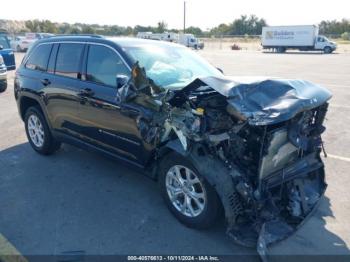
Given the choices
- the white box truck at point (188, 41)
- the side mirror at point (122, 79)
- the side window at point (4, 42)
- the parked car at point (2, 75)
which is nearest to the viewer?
the side mirror at point (122, 79)

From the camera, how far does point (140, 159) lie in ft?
13.3

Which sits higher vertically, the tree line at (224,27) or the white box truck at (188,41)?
the tree line at (224,27)

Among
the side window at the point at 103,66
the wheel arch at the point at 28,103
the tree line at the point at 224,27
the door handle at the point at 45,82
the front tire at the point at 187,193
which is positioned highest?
the tree line at the point at 224,27

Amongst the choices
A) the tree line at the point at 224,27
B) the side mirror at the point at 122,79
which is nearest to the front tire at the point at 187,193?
the side mirror at the point at 122,79

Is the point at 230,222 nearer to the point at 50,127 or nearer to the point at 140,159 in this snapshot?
the point at 140,159

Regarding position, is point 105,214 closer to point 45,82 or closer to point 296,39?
point 45,82

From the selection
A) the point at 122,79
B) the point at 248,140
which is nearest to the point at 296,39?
the point at 122,79

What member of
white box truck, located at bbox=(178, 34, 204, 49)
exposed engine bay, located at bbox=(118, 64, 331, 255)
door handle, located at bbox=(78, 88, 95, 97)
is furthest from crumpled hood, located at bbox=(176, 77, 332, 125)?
white box truck, located at bbox=(178, 34, 204, 49)

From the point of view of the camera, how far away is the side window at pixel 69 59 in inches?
190

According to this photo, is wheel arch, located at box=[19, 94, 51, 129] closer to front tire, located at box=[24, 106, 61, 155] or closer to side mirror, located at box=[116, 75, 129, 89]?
front tire, located at box=[24, 106, 61, 155]

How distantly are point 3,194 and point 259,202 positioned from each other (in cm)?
321

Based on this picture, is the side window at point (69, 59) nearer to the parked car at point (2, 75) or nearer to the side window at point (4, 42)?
the parked car at point (2, 75)

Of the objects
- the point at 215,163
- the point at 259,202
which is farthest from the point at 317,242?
the point at 215,163

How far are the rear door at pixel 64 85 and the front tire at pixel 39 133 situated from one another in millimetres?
296
